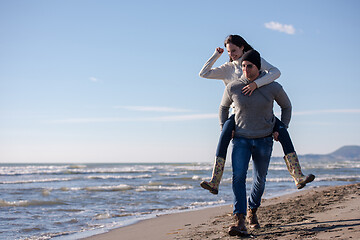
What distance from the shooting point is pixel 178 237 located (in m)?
4.58

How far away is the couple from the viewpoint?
12.4 feet

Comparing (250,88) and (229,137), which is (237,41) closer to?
(250,88)

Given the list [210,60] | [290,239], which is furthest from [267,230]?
[210,60]

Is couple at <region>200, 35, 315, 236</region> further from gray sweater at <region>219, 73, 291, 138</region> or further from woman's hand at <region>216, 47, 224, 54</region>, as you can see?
woman's hand at <region>216, 47, 224, 54</region>

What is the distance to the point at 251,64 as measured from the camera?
3807 millimetres

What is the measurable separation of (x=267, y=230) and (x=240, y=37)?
2.06 metres

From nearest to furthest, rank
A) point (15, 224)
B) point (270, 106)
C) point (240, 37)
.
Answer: point (270, 106), point (240, 37), point (15, 224)

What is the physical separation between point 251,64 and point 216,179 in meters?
1.20

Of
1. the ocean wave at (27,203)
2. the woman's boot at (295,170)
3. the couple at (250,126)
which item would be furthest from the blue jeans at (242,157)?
the ocean wave at (27,203)

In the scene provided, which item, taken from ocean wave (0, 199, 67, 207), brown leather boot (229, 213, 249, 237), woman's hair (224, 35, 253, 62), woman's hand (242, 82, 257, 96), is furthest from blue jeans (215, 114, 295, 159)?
ocean wave (0, 199, 67, 207)

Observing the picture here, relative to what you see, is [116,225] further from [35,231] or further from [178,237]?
[178,237]

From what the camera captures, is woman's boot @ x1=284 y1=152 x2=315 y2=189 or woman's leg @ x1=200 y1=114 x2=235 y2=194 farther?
woman's leg @ x1=200 y1=114 x2=235 y2=194

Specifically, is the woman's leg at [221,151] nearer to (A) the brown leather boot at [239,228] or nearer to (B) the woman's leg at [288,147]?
(A) the brown leather boot at [239,228]

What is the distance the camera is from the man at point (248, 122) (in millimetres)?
3773
